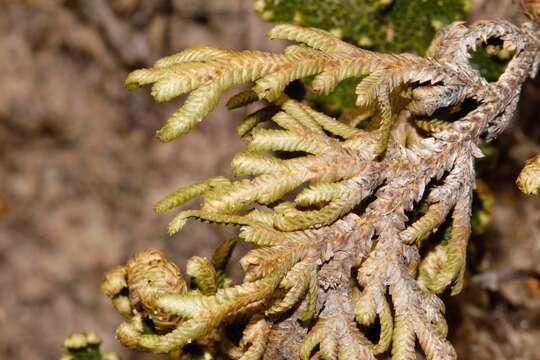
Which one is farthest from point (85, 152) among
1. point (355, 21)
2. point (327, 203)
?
point (327, 203)

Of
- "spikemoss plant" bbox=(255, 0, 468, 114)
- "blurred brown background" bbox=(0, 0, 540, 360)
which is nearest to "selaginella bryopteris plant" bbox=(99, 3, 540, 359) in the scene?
"spikemoss plant" bbox=(255, 0, 468, 114)

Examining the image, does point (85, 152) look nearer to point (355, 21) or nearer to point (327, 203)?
point (355, 21)

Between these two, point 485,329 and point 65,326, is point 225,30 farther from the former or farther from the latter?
point 485,329

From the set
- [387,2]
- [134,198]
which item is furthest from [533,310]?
[134,198]

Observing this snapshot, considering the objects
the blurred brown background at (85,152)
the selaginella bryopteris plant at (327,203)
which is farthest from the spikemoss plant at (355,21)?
the blurred brown background at (85,152)

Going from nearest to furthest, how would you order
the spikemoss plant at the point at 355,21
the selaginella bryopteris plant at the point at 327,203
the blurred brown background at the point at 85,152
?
the selaginella bryopteris plant at the point at 327,203, the spikemoss plant at the point at 355,21, the blurred brown background at the point at 85,152

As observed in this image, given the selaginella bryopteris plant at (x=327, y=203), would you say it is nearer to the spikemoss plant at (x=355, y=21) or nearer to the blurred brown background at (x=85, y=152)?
the spikemoss plant at (x=355, y=21)

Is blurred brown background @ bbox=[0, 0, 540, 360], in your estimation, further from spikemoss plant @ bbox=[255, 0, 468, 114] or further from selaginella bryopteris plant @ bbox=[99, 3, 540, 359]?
selaginella bryopteris plant @ bbox=[99, 3, 540, 359]
